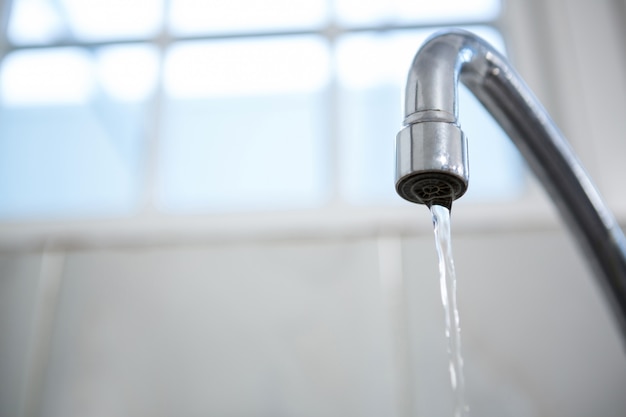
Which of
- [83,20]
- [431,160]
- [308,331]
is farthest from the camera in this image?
[83,20]

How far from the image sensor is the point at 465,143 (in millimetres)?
329

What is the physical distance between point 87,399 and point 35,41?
619 millimetres

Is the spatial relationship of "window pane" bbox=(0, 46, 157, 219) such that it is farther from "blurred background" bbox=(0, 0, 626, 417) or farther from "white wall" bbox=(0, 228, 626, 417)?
"white wall" bbox=(0, 228, 626, 417)

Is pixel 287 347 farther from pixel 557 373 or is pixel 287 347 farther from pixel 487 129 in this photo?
pixel 487 129

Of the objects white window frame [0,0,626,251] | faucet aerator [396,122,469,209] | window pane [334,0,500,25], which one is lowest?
faucet aerator [396,122,469,209]

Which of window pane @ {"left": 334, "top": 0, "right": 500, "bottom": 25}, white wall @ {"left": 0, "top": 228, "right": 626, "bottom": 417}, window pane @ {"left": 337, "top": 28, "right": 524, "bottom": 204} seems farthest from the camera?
window pane @ {"left": 334, "top": 0, "right": 500, "bottom": 25}

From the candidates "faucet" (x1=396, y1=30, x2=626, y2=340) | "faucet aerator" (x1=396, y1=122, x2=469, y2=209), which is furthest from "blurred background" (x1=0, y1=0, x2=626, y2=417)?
"faucet aerator" (x1=396, y1=122, x2=469, y2=209)

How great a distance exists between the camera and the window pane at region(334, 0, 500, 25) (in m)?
0.96

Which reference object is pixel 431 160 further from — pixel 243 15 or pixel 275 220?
pixel 243 15

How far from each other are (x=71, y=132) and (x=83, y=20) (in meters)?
0.21

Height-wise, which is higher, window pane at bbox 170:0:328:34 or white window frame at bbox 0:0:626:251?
window pane at bbox 170:0:328:34

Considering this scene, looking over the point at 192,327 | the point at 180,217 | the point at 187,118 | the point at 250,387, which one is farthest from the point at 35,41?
the point at 250,387

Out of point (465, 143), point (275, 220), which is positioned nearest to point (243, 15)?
point (275, 220)

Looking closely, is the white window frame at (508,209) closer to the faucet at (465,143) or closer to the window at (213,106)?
the window at (213,106)
